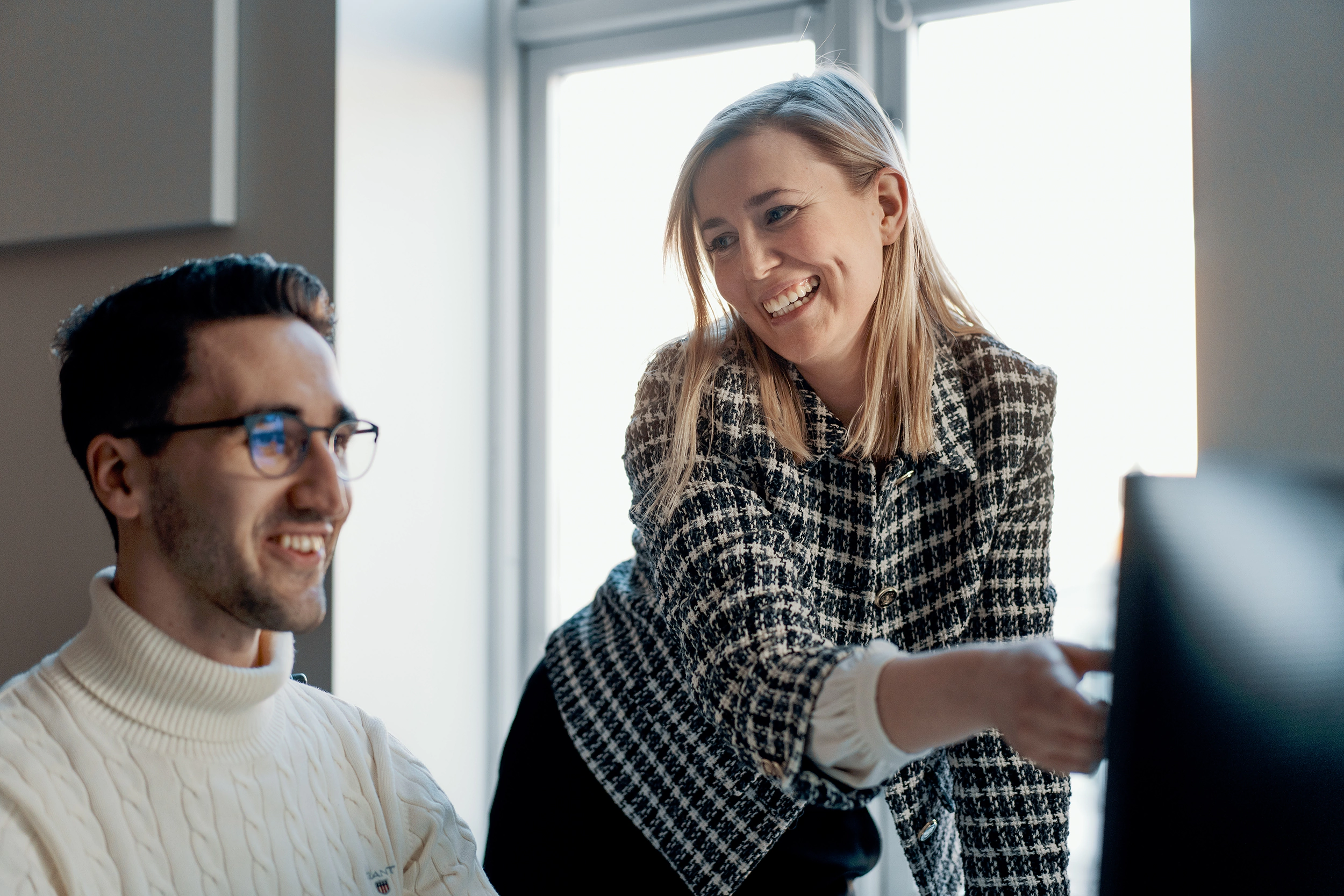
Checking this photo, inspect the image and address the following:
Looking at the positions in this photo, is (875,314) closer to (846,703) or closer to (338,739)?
(846,703)

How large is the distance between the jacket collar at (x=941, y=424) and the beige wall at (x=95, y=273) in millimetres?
1092

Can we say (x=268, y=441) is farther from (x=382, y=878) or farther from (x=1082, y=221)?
(x=1082, y=221)

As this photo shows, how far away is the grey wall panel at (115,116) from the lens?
2.06 meters

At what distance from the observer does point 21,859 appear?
0.85 m

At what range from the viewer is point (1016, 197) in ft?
6.90

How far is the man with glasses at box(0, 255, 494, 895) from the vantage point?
3.08 feet

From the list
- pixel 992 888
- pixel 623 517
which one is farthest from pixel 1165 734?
pixel 623 517

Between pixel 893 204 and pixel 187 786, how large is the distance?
1.05 metres

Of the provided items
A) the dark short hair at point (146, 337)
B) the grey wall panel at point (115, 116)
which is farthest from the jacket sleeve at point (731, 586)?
the grey wall panel at point (115, 116)

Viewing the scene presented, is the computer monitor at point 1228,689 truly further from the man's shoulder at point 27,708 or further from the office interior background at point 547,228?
the office interior background at point 547,228

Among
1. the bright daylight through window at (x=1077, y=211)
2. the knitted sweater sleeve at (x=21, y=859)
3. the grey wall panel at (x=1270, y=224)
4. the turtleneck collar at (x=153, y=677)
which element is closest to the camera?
the knitted sweater sleeve at (x=21, y=859)

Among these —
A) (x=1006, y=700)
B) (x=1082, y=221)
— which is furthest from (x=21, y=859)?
(x=1082, y=221)

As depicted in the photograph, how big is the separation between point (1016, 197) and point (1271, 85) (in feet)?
1.63

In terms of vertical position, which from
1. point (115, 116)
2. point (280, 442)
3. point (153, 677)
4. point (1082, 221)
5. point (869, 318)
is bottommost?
point (153, 677)
